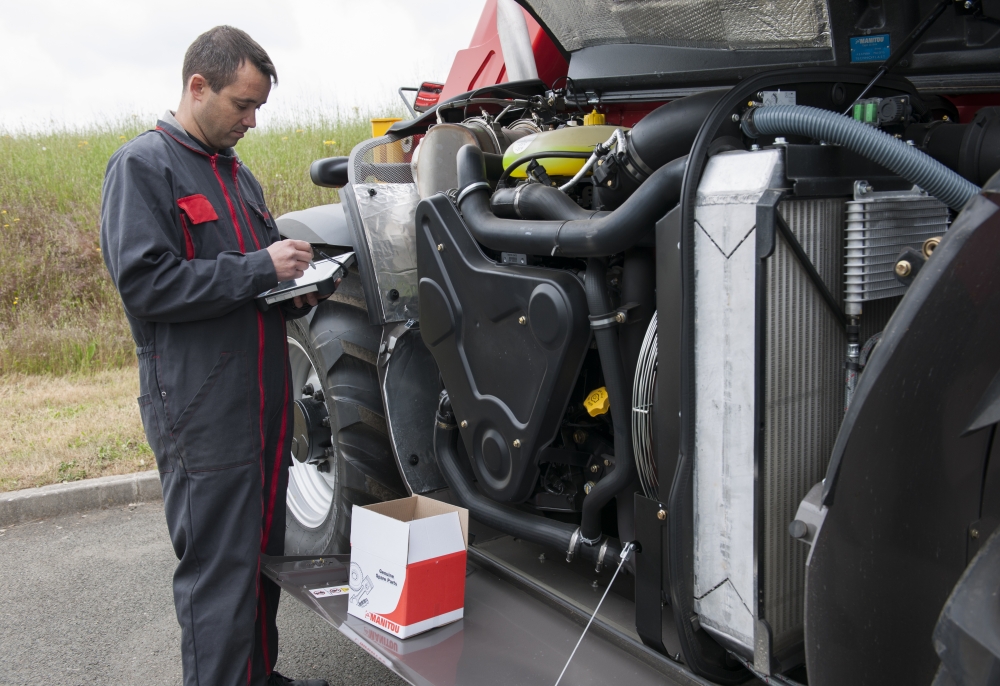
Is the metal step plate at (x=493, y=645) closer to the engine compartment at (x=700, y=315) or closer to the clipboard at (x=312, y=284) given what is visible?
the engine compartment at (x=700, y=315)

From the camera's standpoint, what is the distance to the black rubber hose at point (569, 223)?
170cm

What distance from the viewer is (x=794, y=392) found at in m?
1.57

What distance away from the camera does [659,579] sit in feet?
5.79

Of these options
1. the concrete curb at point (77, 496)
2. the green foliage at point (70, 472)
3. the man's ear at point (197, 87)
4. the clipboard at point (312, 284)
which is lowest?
the concrete curb at point (77, 496)

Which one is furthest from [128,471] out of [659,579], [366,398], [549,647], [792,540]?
[792,540]

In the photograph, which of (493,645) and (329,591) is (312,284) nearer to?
(329,591)

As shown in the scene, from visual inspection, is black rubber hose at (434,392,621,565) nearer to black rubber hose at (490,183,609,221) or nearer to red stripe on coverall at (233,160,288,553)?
red stripe on coverall at (233,160,288,553)

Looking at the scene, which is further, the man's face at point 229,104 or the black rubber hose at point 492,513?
the man's face at point 229,104

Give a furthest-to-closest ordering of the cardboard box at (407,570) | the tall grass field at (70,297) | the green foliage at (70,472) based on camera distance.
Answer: the tall grass field at (70,297) → the green foliage at (70,472) → the cardboard box at (407,570)

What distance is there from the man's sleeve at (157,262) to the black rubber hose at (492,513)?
2.32 feet

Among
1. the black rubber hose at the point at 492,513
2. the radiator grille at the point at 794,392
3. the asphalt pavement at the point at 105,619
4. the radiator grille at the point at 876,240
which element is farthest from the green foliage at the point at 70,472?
the radiator grille at the point at 876,240

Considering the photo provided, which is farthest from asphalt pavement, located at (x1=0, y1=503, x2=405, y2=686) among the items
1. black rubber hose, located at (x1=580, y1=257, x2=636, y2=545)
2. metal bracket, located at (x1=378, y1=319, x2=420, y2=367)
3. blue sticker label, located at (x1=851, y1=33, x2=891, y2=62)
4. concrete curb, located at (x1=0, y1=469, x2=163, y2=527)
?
blue sticker label, located at (x1=851, y1=33, x2=891, y2=62)

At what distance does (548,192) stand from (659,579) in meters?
0.93

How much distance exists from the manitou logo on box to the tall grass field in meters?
2.61
